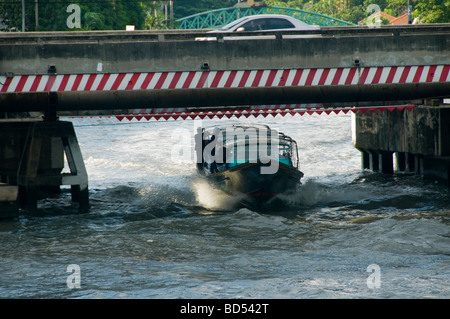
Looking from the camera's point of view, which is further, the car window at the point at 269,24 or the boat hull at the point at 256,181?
the car window at the point at 269,24

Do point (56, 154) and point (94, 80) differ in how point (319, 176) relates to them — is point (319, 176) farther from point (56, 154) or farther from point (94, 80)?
point (94, 80)

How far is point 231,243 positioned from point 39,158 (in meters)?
6.78

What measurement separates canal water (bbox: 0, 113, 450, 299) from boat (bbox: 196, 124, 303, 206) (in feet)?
1.47

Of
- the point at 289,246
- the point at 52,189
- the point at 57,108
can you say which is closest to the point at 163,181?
the point at 52,189

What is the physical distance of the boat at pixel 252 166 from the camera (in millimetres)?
22234

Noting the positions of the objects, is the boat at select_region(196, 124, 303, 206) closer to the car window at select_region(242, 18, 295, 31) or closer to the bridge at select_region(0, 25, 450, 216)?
the bridge at select_region(0, 25, 450, 216)

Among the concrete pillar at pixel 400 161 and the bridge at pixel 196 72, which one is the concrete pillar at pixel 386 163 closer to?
the concrete pillar at pixel 400 161

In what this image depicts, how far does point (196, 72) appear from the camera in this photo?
1942 centimetres

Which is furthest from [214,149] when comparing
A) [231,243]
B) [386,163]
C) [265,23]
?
[386,163]

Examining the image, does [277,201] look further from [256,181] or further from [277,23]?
[277,23]

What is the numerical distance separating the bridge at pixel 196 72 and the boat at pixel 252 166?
2404mm

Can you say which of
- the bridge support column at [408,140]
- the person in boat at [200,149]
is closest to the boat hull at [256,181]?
the person in boat at [200,149]
